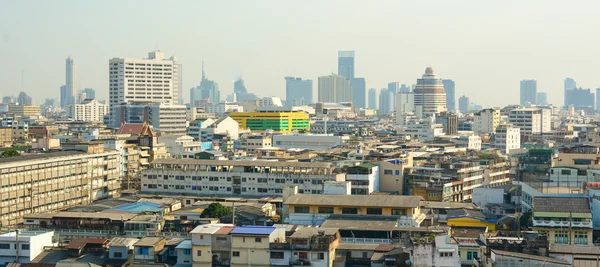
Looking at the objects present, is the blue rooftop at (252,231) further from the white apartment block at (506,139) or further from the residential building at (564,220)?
the white apartment block at (506,139)

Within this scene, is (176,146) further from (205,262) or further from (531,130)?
(531,130)

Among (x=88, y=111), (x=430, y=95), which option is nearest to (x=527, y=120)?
(x=430, y=95)

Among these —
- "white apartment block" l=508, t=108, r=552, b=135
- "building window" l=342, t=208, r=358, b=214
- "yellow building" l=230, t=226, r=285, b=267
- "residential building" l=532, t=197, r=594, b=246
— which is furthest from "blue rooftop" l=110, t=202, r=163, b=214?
"white apartment block" l=508, t=108, r=552, b=135

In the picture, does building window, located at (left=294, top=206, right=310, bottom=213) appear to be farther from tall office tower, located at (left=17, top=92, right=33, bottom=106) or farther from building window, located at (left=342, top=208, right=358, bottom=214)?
tall office tower, located at (left=17, top=92, right=33, bottom=106)

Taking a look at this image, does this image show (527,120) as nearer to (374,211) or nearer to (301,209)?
(374,211)

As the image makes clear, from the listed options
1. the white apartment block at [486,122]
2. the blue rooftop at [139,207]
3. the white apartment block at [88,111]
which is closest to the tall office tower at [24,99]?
the white apartment block at [88,111]
